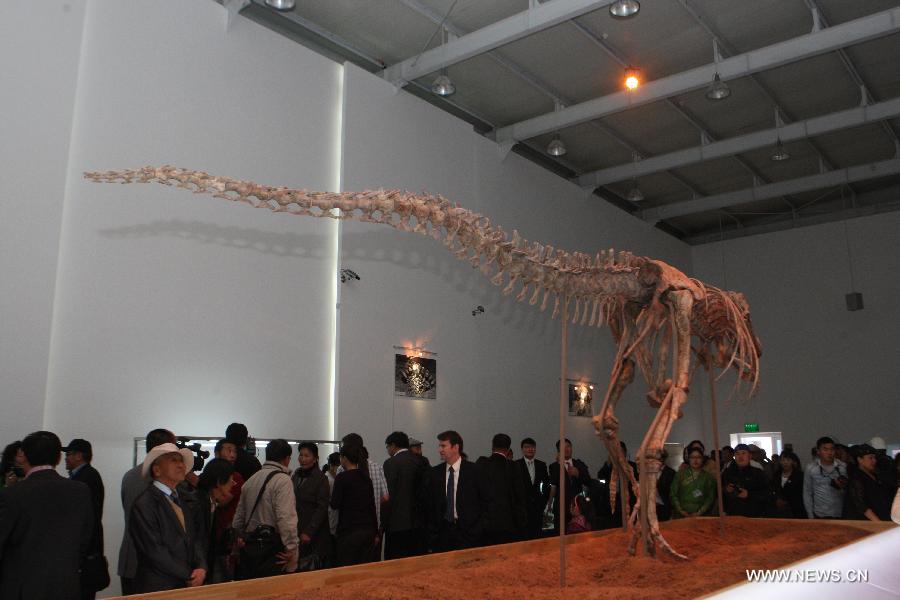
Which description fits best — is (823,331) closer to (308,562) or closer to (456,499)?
(456,499)

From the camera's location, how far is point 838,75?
11.5 m

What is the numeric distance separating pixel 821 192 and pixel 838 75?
5.45 metres

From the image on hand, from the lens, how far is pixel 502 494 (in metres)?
6.63

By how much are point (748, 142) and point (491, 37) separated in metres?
5.88

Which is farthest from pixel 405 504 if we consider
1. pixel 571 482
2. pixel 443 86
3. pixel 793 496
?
pixel 443 86

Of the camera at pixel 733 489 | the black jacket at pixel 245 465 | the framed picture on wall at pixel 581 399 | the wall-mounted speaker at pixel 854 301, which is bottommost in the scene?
the camera at pixel 733 489

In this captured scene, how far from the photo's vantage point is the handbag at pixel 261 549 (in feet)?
16.4

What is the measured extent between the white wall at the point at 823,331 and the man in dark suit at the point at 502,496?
1108cm

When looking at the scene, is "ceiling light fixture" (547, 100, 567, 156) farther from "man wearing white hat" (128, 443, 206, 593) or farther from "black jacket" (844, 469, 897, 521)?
"man wearing white hat" (128, 443, 206, 593)

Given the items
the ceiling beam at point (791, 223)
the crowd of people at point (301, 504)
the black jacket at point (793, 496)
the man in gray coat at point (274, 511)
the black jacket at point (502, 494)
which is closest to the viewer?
the crowd of people at point (301, 504)

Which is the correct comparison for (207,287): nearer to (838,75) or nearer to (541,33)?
(541,33)

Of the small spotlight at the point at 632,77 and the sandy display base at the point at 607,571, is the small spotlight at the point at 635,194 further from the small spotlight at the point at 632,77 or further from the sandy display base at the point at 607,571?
the sandy display base at the point at 607,571

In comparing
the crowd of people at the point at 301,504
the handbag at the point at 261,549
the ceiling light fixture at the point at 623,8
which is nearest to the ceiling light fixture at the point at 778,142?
the ceiling light fixture at the point at 623,8

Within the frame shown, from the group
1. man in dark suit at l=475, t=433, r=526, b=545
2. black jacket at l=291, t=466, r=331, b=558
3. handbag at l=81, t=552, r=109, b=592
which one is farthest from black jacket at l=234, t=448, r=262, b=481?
man in dark suit at l=475, t=433, r=526, b=545
